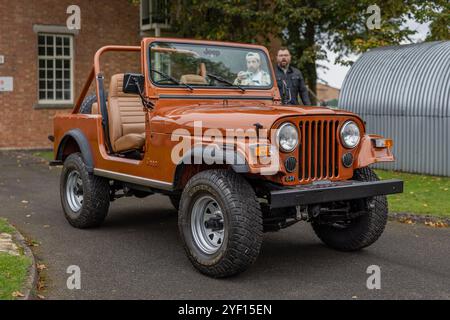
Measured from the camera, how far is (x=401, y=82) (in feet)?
42.3

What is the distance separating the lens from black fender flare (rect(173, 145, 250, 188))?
5.10 metres

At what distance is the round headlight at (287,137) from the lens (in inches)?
210

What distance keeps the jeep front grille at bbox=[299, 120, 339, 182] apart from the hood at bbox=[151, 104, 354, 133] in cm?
12

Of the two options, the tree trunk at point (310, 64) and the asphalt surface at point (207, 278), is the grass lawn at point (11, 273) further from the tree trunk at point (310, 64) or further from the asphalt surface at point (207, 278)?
the tree trunk at point (310, 64)

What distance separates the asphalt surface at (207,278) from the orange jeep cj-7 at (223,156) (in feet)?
0.80

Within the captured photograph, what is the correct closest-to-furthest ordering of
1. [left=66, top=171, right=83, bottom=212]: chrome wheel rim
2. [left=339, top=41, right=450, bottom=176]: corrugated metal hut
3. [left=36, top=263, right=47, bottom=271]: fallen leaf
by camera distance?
[left=36, top=263, right=47, bottom=271]: fallen leaf → [left=66, top=171, right=83, bottom=212]: chrome wheel rim → [left=339, top=41, right=450, bottom=176]: corrugated metal hut

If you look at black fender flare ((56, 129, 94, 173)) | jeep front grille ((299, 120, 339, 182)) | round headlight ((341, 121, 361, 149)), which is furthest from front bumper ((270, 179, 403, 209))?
black fender flare ((56, 129, 94, 173))

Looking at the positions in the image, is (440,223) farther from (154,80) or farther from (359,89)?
(359,89)

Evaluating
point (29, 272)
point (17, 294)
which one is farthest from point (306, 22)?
point (17, 294)

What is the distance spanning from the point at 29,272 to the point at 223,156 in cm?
187

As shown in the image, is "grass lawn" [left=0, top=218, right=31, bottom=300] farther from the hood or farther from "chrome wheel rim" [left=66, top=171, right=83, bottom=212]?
"chrome wheel rim" [left=66, top=171, right=83, bottom=212]

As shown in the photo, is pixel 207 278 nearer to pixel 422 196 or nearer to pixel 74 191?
pixel 74 191
